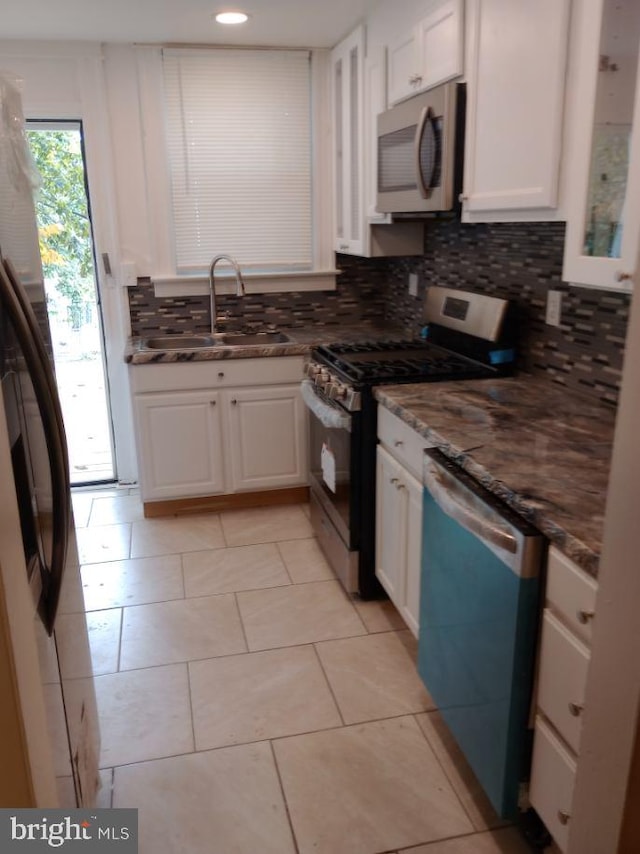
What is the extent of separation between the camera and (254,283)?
3.84 metres

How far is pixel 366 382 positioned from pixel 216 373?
3.82 feet

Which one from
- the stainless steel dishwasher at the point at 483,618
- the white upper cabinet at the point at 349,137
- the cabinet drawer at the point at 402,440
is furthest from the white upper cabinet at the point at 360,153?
the stainless steel dishwasher at the point at 483,618

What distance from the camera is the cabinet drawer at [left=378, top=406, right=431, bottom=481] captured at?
2.10m

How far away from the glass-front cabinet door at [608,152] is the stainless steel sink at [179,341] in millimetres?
2431

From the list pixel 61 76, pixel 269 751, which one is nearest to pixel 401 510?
pixel 269 751

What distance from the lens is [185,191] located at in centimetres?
365

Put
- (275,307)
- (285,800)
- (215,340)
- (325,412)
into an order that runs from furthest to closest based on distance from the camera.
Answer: (275,307)
(215,340)
(325,412)
(285,800)

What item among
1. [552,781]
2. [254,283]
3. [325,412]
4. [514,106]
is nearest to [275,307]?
[254,283]

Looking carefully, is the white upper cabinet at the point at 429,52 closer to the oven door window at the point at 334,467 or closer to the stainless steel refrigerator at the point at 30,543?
the oven door window at the point at 334,467

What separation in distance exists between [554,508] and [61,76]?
3.30 metres

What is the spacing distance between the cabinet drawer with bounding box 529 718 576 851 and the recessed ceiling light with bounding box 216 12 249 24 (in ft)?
9.85

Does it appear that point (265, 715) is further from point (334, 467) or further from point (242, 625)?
point (334, 467)

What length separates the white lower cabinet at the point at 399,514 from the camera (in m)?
2.16

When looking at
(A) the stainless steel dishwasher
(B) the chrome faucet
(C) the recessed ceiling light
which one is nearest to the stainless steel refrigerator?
(A) the stainless steel dishwasher
